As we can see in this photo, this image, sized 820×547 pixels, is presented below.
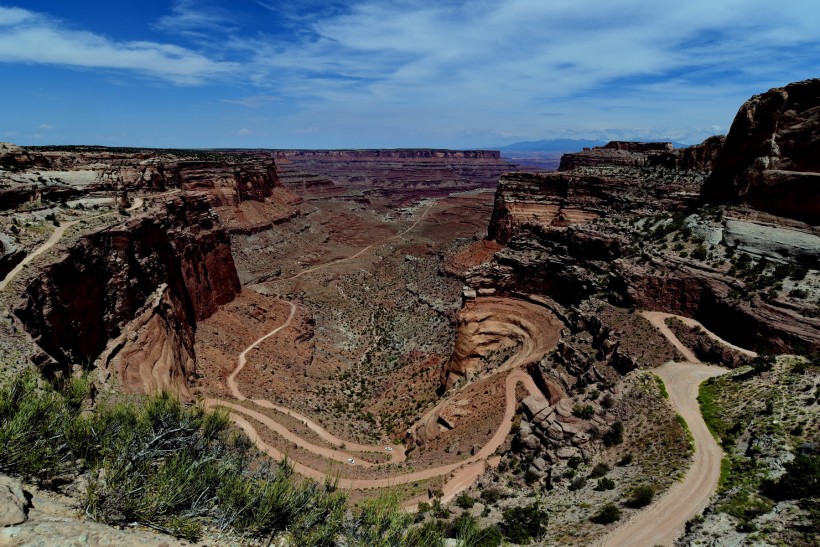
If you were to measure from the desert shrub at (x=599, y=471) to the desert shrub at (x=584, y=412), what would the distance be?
3081 mm

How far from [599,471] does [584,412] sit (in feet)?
12.6

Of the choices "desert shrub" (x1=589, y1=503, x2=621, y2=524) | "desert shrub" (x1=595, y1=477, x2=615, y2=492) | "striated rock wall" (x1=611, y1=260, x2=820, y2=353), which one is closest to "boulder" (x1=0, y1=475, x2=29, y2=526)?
"desert shrub" (x1=589, y1=503, x2=621, y2=524)

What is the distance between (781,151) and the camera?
33.6m

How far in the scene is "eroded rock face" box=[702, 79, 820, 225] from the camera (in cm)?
3180

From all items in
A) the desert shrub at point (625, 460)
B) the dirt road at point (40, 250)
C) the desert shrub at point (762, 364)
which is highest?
the dirt road at point (40, 250)

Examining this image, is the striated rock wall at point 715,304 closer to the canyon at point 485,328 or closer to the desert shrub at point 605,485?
the canyon at point 485,328

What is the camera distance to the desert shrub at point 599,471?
19.3m

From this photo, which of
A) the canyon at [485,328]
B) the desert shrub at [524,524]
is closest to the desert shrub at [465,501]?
the canyon at [485,328]

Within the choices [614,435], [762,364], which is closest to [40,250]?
[614,435]

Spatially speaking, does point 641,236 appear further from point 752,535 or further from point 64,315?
point 64,315

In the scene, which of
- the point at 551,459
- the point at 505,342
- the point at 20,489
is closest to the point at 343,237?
the point at 505,342

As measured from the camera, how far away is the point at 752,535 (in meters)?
13.1

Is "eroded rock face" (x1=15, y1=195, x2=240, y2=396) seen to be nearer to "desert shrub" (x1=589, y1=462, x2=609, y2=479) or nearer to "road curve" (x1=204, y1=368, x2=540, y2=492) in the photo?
"road curve" (x1=204, y1=368, x2=540, y2=492)

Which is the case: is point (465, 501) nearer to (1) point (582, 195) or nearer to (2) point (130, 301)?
(2) point (130, 301)
